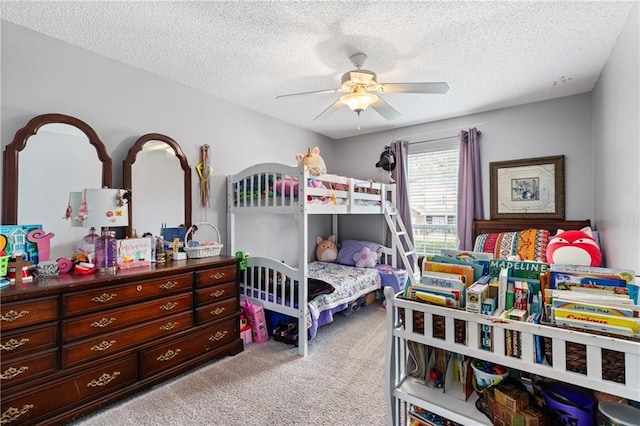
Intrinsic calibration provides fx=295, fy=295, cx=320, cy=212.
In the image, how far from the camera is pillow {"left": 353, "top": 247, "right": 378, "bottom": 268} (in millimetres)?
3969

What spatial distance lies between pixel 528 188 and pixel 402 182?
1.47 meters

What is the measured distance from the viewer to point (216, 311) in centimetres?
246

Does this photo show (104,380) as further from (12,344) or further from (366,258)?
(366,258)

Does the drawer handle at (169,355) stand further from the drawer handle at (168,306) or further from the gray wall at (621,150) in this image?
the gray wall at (621,150)

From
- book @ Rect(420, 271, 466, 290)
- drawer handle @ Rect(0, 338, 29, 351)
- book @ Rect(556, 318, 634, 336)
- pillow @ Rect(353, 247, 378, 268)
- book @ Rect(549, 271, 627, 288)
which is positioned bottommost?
drawer handle @ Rect(0, 338, 29, 351)

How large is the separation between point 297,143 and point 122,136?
224cm

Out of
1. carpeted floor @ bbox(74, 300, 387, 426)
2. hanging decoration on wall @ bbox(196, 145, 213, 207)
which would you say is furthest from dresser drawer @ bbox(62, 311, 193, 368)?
hanging decoration on wall @ bbox(196, 145, 213, 207)

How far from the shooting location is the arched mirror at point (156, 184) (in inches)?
98.5

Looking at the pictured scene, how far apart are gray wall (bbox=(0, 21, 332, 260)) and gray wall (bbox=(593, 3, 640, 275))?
10.6 feet

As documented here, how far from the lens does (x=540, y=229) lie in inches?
127

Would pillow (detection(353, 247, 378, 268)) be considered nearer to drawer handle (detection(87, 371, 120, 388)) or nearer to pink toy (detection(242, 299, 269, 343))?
pink toy (detection(242, 299, 269, 343))

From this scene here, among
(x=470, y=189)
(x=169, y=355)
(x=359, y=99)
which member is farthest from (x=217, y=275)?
(x=470, y=189)

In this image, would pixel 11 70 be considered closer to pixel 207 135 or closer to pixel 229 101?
pixel 207 135

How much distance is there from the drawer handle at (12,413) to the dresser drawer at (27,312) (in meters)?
0.43
